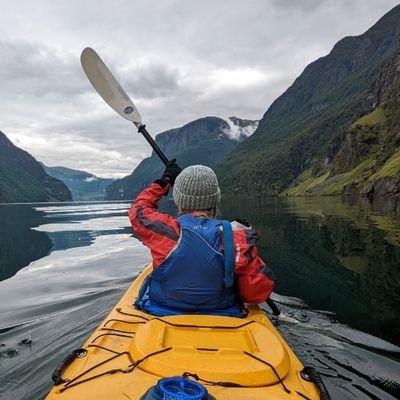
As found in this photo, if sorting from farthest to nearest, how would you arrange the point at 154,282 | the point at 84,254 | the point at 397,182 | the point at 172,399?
the point at 397,182
the point at 84,254
the point at 154,282
the point at 172,399

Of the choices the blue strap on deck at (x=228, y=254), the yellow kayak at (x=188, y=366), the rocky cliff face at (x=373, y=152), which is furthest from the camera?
the rocky cliff face at (x=373, y=152)

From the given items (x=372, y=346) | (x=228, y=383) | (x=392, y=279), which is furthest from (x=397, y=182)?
(x=228, y=383)

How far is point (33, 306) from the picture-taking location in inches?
398

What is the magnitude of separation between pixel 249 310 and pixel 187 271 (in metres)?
1.65

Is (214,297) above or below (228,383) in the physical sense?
above

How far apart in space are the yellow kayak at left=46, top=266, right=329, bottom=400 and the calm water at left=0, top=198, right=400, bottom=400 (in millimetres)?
2115

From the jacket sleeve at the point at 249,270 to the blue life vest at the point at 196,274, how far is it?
0.13 meters

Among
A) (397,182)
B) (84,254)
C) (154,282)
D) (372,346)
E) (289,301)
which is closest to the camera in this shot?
(154,282)

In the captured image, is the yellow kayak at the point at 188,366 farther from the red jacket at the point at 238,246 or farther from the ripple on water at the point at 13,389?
the ripple on water at the point at 13,389

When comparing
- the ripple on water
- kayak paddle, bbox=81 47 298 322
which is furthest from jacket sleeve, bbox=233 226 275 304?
kayak paddle, bbox=81 47 298 322

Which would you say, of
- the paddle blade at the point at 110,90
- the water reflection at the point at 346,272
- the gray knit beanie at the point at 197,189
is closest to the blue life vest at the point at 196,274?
the gray knit beanie at the point at 197,189

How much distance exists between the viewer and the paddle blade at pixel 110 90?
10367 millimetres

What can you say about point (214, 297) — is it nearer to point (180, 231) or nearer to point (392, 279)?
point (180, 231)

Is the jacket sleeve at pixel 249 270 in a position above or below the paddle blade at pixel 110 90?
below
